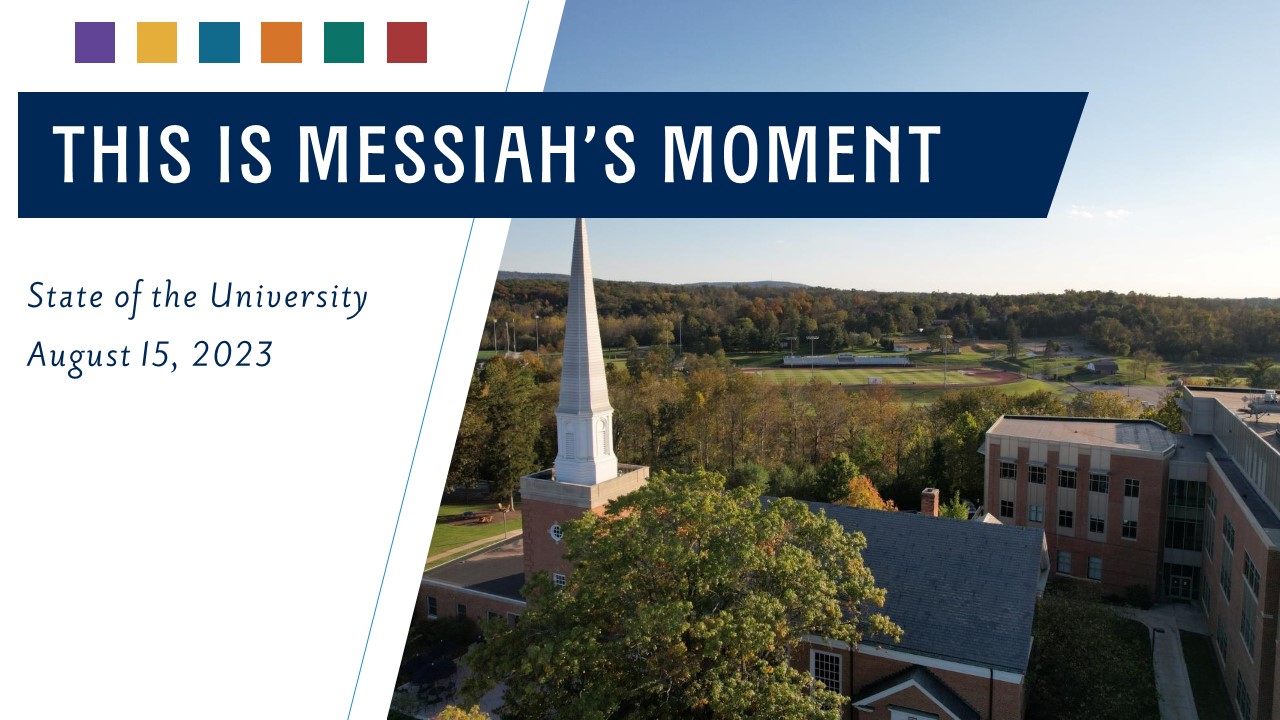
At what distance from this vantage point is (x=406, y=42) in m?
5.14

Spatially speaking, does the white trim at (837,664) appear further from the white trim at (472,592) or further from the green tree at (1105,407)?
the green tree at (1105,407)

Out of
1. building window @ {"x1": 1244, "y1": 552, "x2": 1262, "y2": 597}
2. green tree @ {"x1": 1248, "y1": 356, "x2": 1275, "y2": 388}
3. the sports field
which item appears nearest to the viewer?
building window @ {"x1": 1244, "y1": 552, "x2": 1262, "y2": 597}

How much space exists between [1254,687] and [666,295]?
7006 cm

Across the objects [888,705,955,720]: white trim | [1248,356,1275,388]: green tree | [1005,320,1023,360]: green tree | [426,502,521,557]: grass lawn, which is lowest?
[426,502,521,557]: grass lawn

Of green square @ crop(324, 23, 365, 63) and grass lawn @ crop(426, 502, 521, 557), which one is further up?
green square @ crop(324, 23, 365, 63)

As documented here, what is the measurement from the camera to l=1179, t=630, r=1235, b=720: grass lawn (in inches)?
937

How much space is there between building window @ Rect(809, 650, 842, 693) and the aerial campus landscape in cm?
11

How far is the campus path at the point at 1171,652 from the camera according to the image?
78.2ft

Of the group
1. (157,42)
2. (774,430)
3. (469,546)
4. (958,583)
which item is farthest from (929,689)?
(774,430)

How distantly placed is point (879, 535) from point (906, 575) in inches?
62.5

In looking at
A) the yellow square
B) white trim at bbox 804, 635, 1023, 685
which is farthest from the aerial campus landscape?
the yellow square

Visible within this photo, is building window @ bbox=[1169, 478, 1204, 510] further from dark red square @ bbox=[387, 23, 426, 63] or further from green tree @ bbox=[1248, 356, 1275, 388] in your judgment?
dark red square @ bbox=[387, 23, 426, 63]

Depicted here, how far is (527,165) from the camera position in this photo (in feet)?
20.7

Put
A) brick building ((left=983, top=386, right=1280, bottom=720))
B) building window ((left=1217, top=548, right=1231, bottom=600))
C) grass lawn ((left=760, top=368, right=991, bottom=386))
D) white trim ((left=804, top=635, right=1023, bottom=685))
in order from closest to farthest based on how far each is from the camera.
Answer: white trim ((left=804, top=635, right=1023, bottom=685)), brick building ((left=983, top=386, right=1280, bottom=720)), building window ((left=1217, top=548, right=1231, bottom=600)), grass lawn ((left=760, top=368, right=991, bottom=386))
